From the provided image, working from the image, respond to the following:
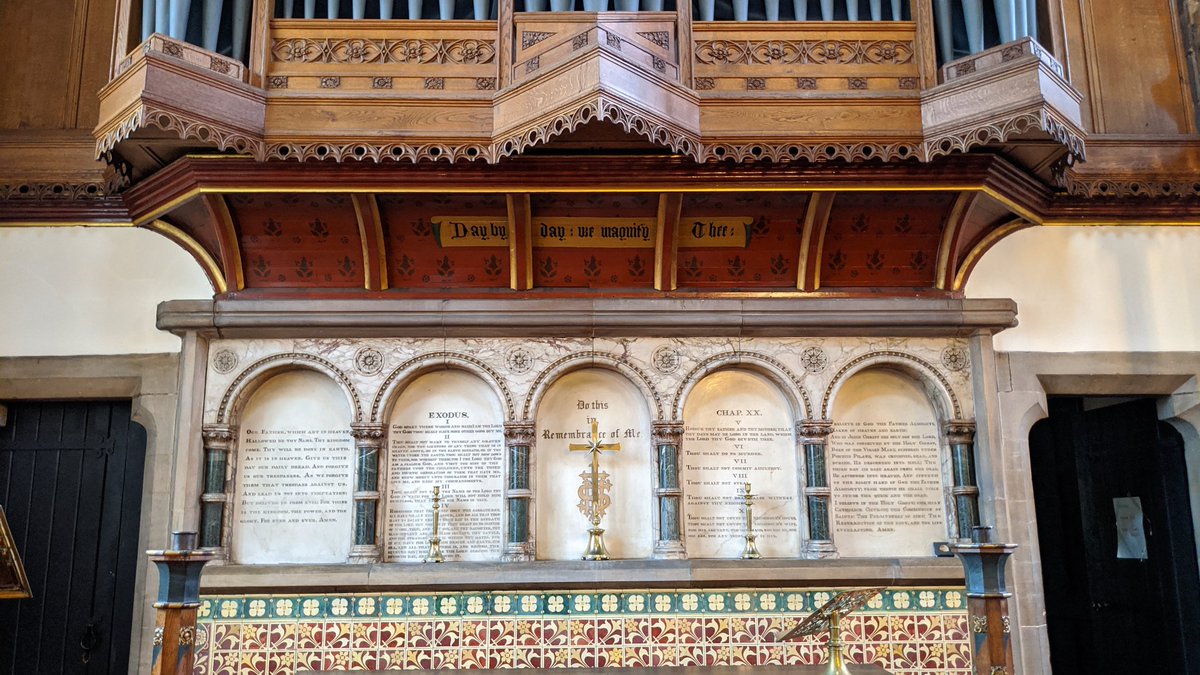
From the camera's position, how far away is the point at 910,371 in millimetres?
6426

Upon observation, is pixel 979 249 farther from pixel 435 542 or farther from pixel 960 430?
pixel 435 542

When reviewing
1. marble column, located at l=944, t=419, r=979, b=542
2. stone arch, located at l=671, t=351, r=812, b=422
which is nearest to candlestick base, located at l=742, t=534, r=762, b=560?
stone arch, located at l=671, t=351, r=812, b=422

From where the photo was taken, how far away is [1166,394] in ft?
21.8

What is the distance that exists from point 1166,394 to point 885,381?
1.91m

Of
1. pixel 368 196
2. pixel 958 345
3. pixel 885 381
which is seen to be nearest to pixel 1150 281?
pixel 958 345

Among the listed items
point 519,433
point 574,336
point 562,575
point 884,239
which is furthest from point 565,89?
point 562,575

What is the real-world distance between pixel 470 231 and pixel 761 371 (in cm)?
206

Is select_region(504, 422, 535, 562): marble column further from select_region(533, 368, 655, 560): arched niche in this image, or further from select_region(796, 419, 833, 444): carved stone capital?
select_region(796, 419, 833, 444): carved stone capital

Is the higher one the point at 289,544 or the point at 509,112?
the point at 509,112

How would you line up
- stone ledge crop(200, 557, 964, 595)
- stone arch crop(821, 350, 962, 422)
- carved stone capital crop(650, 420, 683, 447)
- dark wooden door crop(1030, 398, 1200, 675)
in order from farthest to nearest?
dark wooden door crop(1030, 398, 1200, 675), stone arch crop(821, 350, 962, 422), carved stone capital crop(650, 420, 683, 447), stone ledge crop(200, 557, 964, 595)

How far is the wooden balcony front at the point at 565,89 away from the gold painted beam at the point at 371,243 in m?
0.58

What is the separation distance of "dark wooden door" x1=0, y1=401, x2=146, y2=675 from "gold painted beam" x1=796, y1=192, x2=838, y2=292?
447 centimetres

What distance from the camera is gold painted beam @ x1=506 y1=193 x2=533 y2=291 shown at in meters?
6.10

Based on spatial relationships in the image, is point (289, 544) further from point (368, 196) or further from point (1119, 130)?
point (1119, 130)
